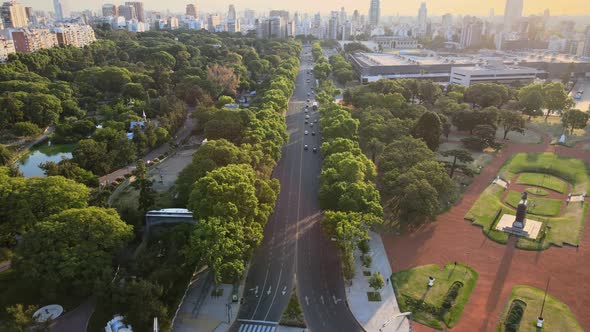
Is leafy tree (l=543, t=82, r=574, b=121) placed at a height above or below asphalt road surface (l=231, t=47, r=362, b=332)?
above

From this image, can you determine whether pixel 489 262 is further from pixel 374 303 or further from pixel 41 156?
pixel 41 156

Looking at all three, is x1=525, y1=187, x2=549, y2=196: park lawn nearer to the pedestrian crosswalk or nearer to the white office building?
the pedestrian crosswalk

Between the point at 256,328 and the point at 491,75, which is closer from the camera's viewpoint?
the point at 256,328

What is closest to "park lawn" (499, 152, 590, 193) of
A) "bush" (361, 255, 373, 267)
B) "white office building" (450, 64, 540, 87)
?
"bush" (361, 255, 373, 267)

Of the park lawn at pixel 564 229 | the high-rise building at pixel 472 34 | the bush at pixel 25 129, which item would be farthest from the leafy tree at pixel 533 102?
the high-rise building at pixel 472 34

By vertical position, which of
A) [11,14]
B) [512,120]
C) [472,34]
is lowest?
[512,120]

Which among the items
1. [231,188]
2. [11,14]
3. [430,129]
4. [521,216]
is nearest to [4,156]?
[231,188]
